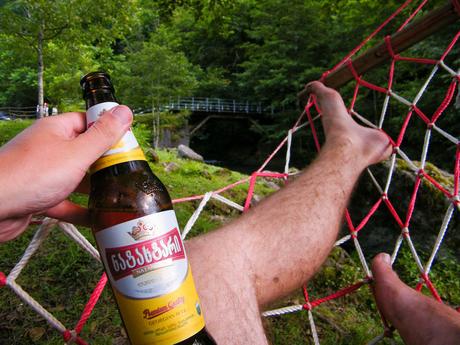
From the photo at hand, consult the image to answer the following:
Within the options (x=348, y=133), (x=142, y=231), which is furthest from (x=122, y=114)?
(x=348, y=133)

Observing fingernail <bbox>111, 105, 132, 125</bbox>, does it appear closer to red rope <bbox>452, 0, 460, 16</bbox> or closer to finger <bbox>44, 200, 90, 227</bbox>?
finger <bbox>44, 200, 90, 227</bbox>

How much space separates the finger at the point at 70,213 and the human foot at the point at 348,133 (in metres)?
0.76

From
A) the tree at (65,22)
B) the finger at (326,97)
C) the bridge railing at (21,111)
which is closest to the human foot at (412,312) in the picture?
the finger at (326,97)

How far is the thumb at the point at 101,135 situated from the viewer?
1.63ft

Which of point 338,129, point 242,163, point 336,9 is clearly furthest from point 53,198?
point 242,163

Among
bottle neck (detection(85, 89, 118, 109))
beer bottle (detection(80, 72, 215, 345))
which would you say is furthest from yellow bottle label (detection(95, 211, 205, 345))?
bottle neck (detection(85, 89, 118, 109))

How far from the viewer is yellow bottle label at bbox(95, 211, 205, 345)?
47cm

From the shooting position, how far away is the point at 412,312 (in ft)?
2.44

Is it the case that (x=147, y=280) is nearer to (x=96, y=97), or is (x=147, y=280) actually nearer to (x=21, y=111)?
(x=96, y=97)

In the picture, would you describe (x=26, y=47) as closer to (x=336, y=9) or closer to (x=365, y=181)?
(x=336, y=9)

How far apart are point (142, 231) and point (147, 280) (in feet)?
0.21

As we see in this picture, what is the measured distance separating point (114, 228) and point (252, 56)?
11.0 m

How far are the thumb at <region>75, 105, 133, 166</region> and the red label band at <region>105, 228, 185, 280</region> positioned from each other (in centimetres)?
14

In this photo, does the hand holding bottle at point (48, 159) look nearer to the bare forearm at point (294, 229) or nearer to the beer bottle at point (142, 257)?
the beer bottle at point (142, 257)
